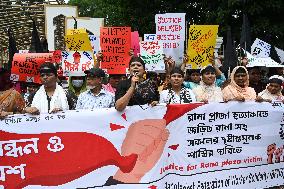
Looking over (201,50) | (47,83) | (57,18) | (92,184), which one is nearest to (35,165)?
(92,184)

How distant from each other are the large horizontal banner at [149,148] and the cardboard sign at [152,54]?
2.26 meters

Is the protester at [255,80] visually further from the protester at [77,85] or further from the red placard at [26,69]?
the red placard at [26,69]

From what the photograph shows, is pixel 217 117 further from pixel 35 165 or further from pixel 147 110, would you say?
pixel 35 165

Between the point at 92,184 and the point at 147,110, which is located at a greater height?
the point at 147,110

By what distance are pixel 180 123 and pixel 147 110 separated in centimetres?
43

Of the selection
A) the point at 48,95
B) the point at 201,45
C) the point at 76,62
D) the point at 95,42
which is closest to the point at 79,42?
the point at 76,62

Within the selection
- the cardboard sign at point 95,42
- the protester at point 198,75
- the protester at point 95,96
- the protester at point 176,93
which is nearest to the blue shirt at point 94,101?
the protester at point 95,96

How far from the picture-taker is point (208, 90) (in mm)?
5875

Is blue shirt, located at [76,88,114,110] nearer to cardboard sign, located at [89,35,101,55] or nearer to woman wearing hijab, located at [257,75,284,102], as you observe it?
woman wearing hijab, located at [257,75,284,102]

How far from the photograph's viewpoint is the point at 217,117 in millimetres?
5457

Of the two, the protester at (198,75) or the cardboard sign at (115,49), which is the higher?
the cardboard sign at (115,49)

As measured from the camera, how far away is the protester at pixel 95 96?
540cm

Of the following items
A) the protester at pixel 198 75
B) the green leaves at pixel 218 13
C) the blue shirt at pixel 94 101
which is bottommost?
the blue shirt at pixel 94 101

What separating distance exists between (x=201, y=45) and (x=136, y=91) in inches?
109
